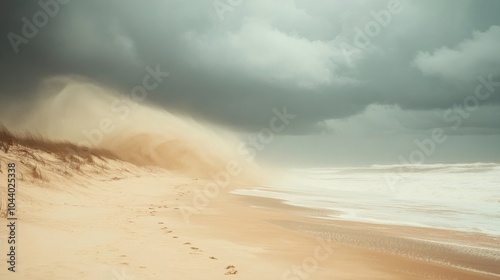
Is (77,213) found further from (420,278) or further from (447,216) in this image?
(447,216)

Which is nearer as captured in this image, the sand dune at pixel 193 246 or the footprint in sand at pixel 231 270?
the sand dune at pixel 193 246

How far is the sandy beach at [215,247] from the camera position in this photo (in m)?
5.29

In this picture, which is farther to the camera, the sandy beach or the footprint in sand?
the footprint in sand

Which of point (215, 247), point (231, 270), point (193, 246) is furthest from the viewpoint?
point (215, 247)

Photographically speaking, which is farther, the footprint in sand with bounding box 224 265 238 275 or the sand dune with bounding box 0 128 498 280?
the footprint in sand with bounding box 224 265 238 275

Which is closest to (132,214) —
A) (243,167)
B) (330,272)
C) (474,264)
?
(330,272)

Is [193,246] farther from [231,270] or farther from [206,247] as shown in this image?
[231,270]

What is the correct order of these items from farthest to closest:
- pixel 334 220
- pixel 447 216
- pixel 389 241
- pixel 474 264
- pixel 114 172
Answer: pixel 114 172, pixel 447 216, pixel 334 220, pixel 389 241, pixel 474 264

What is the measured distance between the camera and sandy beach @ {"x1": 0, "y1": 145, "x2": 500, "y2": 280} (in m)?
5.29

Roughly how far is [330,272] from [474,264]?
11.7 feet

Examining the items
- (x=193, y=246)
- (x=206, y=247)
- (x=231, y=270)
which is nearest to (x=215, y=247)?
(x=206, y=247)

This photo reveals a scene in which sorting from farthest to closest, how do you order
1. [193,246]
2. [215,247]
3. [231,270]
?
[215,247] → [193,246] → [231,270]

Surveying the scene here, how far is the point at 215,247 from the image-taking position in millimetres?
7246

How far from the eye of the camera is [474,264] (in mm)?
7090
